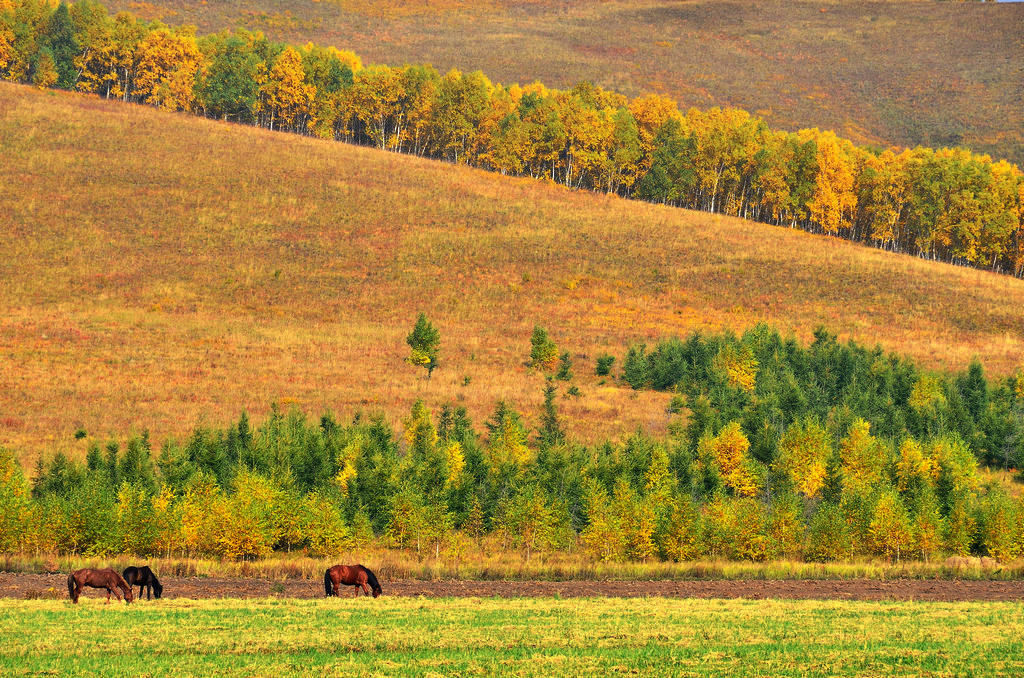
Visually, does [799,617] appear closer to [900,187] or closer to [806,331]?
[806,331]

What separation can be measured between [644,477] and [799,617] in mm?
21523

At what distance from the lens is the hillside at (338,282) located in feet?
227

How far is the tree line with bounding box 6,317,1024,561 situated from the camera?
39938 millimetres

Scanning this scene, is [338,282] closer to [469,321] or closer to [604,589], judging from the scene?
[469,321]

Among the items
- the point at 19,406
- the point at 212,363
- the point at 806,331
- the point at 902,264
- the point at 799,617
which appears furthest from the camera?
the point at 902,264

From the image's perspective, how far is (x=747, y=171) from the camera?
13950 centimetres

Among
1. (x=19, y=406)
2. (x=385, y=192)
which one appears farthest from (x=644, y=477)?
(x=385, y=192)

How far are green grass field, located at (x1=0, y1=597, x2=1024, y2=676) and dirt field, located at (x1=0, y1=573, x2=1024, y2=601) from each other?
10.2 feet

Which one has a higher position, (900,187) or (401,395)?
(900,187)

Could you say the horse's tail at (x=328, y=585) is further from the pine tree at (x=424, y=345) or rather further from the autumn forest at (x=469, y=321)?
the pine tree at (x=424, y=345)

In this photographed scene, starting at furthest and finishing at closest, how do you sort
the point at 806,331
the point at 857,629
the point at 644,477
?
the point at 806,331 < the point at 644,477 < the point at 857,629

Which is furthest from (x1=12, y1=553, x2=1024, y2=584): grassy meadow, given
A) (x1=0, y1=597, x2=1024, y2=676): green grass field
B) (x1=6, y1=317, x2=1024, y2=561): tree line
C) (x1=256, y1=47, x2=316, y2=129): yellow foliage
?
A: (x1=256, y1=47, x2=316, y2=129): yellow foliage

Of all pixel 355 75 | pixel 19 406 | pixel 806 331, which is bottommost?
pixel 19 406

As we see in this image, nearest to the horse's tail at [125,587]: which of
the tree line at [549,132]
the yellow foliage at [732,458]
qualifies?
the yellow foliage at [732,458]
